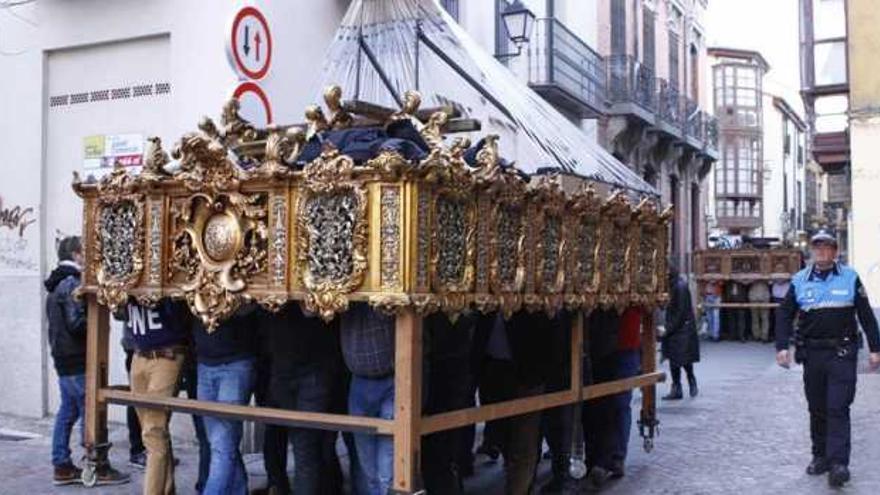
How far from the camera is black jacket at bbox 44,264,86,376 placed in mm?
7340

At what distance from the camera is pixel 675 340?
479 inches

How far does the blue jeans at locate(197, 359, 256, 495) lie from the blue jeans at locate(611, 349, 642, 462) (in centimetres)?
292

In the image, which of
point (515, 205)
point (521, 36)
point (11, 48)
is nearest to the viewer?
point (515, 205)

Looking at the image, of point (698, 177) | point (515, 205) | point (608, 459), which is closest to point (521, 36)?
point (608, 459)

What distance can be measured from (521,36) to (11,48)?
19.7 feet

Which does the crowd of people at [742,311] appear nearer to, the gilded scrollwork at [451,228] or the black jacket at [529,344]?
the black jacket at [529,344]

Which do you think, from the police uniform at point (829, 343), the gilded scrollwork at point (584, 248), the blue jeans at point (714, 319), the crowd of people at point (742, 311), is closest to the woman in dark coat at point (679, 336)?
the police uniform at point (829, 343)

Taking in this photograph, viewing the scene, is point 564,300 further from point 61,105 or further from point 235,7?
point 61,105

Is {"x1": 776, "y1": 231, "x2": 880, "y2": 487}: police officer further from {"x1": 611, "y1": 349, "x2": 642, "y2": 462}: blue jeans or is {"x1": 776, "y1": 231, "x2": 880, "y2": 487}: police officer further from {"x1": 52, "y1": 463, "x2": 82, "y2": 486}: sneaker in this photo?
{"x1": 52, "y1": 463, "x2": 82, "y2": 486}: sneaker

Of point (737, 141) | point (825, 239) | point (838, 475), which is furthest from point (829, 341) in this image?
point (737, 141)

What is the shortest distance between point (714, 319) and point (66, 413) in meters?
16.4

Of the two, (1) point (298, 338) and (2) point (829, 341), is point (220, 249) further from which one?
(2) point (829, 341)

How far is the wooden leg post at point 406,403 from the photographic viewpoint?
15.7 ft

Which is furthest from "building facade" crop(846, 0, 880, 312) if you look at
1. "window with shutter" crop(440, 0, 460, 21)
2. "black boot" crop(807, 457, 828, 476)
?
"black boot" crop(807, 457, 828, 476)
